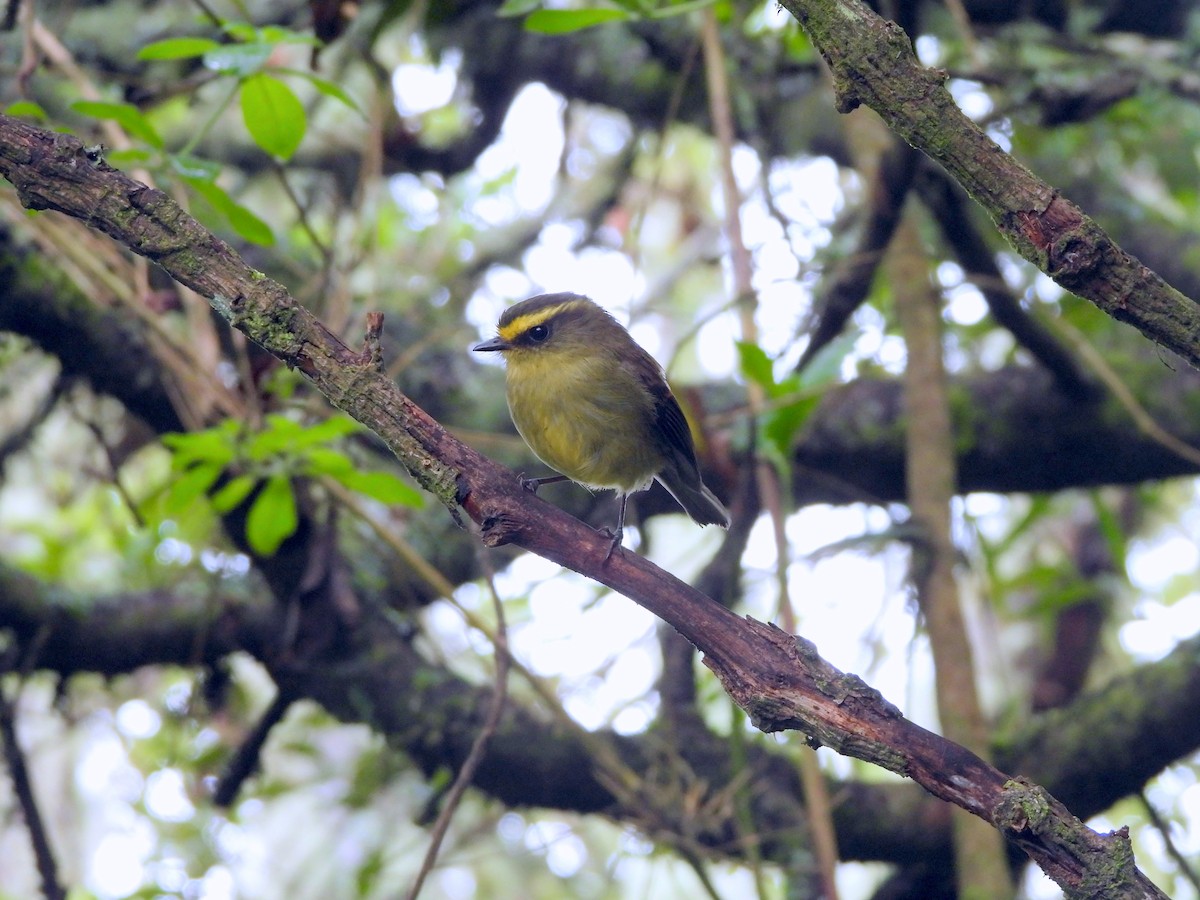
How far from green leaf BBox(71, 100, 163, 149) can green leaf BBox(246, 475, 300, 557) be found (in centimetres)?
94

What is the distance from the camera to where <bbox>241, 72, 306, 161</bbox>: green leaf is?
3.03 m

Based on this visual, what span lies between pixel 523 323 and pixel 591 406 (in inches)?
15.7

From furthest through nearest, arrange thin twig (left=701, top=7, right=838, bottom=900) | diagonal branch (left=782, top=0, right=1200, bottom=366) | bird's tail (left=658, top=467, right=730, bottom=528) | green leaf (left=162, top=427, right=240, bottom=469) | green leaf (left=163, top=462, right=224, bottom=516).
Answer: bird's tail (left=658, top=467, right=730, bottom=528) → thin twig (left=701, top=7, right=838, bottom=900) → green leaf (left=163, top=462, right=224, bottom=516) → green leaf (left=162, top=427, right=240, bottom=469) → diagonal branch (left=782, top=0, right=1200, bottom=366)

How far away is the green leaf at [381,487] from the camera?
119 inches

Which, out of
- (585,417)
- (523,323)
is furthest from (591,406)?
(523,323)

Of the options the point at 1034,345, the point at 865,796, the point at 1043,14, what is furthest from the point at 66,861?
the point at 1043,14

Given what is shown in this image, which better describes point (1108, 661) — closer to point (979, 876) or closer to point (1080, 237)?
point (979, 876)

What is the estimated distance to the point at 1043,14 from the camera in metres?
5.17

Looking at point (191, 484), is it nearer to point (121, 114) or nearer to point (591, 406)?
point (121, 114)

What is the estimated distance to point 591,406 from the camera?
393cm

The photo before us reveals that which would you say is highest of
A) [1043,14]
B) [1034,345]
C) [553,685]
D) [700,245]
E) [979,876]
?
[700,245]

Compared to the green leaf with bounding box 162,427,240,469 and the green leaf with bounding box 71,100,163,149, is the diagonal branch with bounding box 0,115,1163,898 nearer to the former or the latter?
the green leaf with bounding box 71,100,163,149

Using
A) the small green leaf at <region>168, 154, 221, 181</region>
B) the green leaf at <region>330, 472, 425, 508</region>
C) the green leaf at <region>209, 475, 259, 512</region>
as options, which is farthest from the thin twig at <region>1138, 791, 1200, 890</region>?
the small green leaf at <region>168, 154, 221, 181</region>

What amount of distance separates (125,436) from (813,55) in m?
3.30
